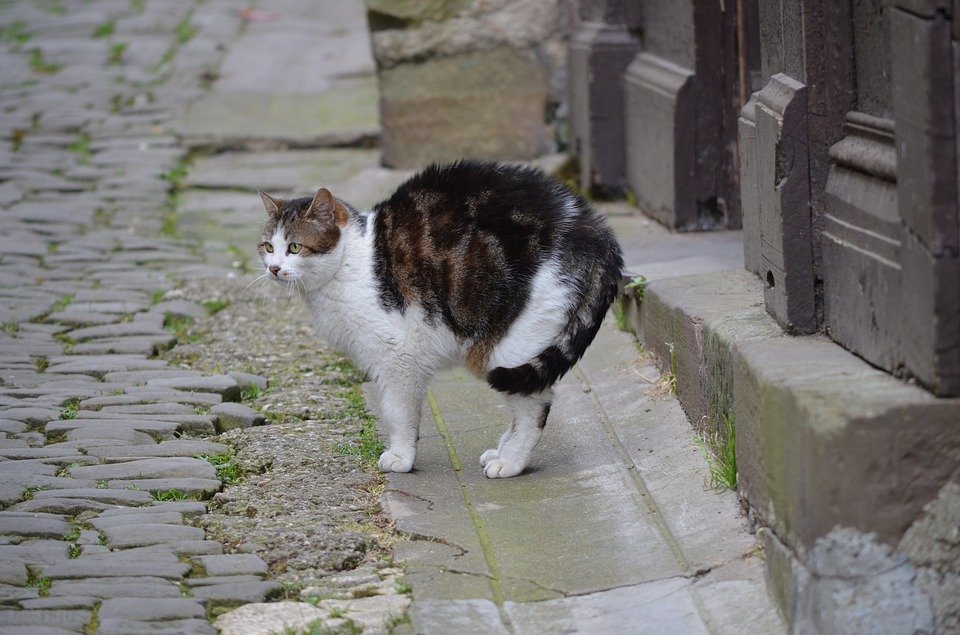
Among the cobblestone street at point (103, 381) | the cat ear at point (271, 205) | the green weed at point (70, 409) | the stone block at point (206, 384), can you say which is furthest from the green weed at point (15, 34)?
the cat ear at point (271, 205)

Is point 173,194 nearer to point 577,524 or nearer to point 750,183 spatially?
point 750,183

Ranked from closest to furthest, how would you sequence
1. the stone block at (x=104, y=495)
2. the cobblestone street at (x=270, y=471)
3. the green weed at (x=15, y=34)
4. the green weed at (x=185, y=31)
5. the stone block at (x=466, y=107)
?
the cobblestone street at (x=270, y=471) < the stone block at (x=104, y=495) < the stone block at (x=466, y=107) < the green weed at (x=15, y=34) < the green weed at (x=185, y=31)

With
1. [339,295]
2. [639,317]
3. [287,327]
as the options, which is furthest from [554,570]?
[287,327]

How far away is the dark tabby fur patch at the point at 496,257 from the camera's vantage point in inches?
180

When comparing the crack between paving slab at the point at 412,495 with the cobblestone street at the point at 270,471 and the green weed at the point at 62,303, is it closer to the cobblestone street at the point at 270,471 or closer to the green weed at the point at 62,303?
the cobblestone street at the point at 270,471

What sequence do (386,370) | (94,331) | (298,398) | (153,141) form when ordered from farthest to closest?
(153,141), (94,331), (298,398), (386,370)

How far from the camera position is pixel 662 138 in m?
6.95

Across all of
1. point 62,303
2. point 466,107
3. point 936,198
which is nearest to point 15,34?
point 466,107

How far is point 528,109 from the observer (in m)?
9.05

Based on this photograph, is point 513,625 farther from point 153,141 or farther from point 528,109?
point 153,141

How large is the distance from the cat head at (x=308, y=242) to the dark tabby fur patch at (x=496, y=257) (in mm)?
179

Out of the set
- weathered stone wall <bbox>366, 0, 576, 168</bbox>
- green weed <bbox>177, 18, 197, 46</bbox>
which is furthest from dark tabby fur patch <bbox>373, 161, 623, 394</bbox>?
green weed <bbox>177, 18, 197, 46</bbox>

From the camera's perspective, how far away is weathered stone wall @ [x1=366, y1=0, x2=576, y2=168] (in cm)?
895

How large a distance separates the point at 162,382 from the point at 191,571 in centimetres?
198
